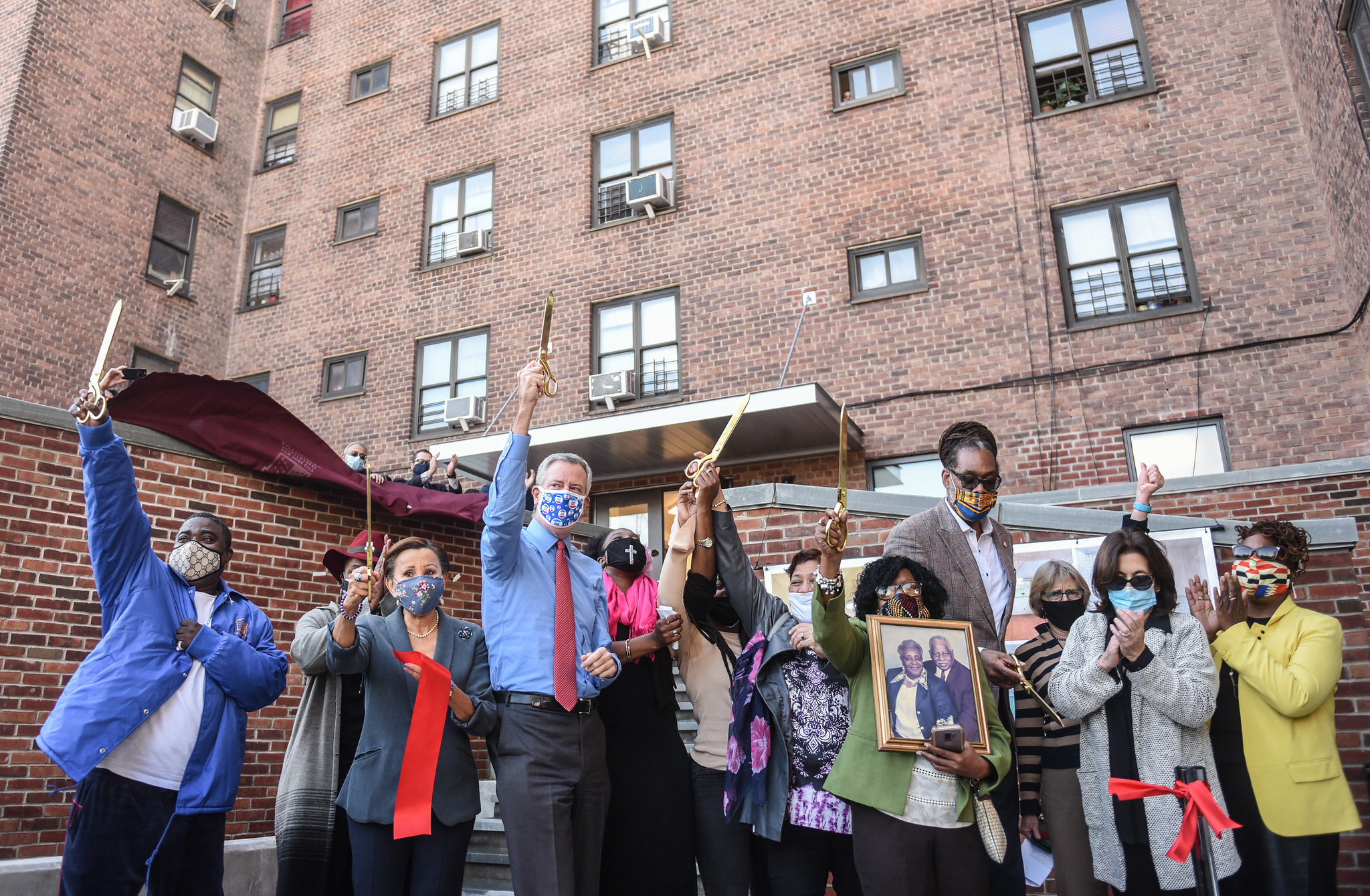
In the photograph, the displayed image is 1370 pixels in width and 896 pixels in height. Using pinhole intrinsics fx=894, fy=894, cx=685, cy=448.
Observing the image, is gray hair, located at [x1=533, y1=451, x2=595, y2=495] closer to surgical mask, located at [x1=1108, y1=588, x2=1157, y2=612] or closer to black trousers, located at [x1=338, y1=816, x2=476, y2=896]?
black trousers, located at [x1=338, y1=816, x2=476, y2=896]

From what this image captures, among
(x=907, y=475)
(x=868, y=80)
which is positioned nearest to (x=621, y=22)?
(x=868, y=80)

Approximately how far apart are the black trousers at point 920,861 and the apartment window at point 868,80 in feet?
34.9

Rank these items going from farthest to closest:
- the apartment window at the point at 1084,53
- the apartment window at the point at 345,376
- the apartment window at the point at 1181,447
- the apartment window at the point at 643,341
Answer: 1. the apartment window at the point at 345,376
2. the apartment window at the point at 643,341
3. the apartment window at the point at 1084,53
4. the apartment window at the point at 1181,447

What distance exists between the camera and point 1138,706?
3.58 m

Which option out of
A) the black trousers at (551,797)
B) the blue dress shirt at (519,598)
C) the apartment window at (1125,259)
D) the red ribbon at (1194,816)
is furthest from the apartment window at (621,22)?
the red ribbon at (1194,816)

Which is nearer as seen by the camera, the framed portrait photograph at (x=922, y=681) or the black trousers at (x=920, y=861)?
the black trousers at (x=920, y=861)

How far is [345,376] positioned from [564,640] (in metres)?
12.4

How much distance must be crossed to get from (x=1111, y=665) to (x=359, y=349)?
12987 millimetres

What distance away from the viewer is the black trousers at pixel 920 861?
9.53 feet

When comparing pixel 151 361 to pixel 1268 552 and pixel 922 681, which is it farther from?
pixel 1268 552

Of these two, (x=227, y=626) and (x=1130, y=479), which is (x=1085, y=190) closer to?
(x=1130, y=479)

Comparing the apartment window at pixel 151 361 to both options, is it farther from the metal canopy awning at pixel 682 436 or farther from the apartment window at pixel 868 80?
the apartment window at pixel 868 80

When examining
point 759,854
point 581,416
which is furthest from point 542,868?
point 581,416

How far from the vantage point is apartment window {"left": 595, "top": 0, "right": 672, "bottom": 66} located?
1370cm
